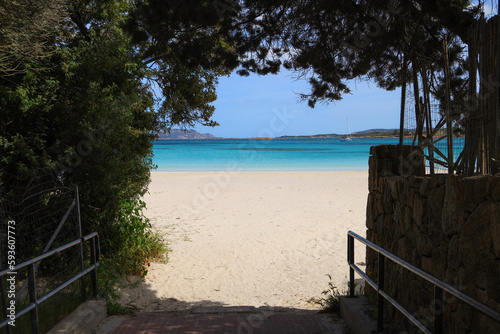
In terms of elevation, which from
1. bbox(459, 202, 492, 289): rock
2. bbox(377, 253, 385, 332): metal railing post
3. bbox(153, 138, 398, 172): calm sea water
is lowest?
bbox(153, 138, 398, 172): calm sea water

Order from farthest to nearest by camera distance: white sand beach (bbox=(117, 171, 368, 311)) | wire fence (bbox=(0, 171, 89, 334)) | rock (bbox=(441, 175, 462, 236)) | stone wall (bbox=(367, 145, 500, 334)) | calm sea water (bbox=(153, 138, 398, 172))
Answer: calm sea water (bbox=(153, 138, 398, 172)), white sand beach (bbox=(117, 171, 368, 311)), wire fence (bbox=(0, 171, 89, 334)), rock (bbox=(441, 175, 462, 236)), stone wall (bbox=(367, 145, 500, 334))

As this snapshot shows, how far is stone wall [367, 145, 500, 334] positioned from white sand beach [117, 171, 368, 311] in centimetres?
239

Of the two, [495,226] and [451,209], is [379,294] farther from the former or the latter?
[495,226]

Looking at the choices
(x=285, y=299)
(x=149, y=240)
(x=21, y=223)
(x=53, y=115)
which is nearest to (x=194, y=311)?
(x=285, y=299)

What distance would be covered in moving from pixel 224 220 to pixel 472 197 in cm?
935

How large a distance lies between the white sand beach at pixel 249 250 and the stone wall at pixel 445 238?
2.39 meters

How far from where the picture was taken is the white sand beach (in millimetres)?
6663

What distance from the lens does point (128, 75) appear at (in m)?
6.84

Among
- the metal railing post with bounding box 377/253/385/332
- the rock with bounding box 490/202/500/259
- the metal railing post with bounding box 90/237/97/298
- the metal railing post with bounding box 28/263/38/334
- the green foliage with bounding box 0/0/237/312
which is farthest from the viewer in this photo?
the green foliage with bounding box 0/0/237/312

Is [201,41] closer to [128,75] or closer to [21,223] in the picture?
[128,75]

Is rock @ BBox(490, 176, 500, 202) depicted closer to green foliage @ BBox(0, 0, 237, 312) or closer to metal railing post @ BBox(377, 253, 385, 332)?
metal railing post @ BBox(377, 253, 385, 332)

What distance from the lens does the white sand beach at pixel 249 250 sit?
6663 mm

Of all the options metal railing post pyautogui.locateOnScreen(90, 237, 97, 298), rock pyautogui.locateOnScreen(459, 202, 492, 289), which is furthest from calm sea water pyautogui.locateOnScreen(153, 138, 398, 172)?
rock pyautogui.locateOnScreen(459, 202, 492, 289)

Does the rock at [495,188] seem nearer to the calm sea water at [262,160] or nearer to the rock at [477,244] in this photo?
the rock at [477,244]
